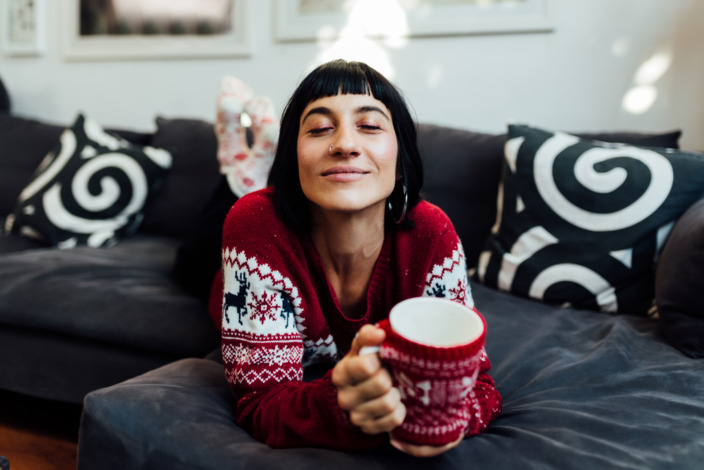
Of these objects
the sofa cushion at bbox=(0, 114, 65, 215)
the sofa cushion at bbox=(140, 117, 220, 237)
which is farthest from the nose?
the sofa cushion at bbox=(0, 114, 65, 215)

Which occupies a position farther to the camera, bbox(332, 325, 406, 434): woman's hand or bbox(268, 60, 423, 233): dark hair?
bbox(268, 60, 423, 233): dark hair

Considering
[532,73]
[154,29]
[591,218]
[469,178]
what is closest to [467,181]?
[469,178]

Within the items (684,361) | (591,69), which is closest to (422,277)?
(684,361)

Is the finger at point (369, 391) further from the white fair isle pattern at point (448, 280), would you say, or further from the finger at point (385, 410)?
the white fair isle pattern at point (448, 280)

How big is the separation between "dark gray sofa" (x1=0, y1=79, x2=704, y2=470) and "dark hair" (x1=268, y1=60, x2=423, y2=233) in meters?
0.33

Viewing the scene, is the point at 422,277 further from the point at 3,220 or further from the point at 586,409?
the point at 3,220

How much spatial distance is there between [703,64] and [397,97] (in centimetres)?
141

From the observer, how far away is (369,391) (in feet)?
1.83

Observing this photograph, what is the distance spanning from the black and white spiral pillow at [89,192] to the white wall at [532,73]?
0.63 metres

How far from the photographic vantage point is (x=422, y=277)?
861 mm

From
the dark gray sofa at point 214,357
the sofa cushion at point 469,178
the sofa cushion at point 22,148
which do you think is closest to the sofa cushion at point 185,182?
the dark gray sofa at point 214,357

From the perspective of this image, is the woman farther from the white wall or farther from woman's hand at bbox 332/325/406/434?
the white wall

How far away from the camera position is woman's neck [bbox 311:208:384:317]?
860mm

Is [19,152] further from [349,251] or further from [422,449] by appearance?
[422,449]
